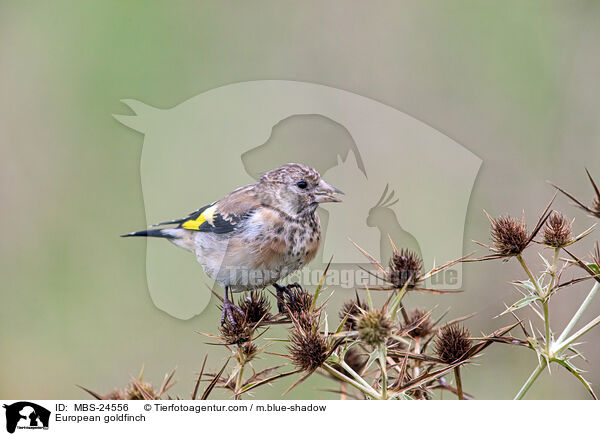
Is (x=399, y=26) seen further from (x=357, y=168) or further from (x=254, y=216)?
(x=254, y=216)

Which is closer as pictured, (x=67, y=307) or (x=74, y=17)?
(x=67, y=307)

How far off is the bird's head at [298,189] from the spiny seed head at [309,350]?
4.33 ft

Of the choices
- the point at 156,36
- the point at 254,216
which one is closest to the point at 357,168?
the point at 254,216

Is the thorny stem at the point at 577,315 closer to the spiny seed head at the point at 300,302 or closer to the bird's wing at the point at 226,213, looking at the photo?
the spiny seed head at the point at 300,302

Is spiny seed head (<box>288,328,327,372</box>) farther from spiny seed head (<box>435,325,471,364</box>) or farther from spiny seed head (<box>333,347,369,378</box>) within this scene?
spiny seed head (<box>333,347,369,378</box>)

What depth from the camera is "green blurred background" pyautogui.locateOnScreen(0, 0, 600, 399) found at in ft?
21.9

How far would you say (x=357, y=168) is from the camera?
598 centimetres

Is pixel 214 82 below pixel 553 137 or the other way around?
the other way around

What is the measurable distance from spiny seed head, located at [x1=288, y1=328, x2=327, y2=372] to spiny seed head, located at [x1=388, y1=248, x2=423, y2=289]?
1.44ft

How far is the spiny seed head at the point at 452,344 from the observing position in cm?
274

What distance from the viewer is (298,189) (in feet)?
12.8

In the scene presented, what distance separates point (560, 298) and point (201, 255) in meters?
4.05
